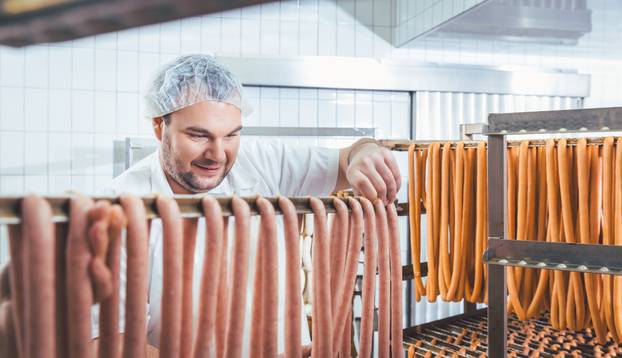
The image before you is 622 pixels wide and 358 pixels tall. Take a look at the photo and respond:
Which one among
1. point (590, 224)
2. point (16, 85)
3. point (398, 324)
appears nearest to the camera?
point (398, 324)

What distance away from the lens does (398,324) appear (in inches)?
51.6

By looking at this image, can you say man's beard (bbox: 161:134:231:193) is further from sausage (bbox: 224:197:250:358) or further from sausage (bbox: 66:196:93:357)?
sausage (bbox: 66:196:93:357)

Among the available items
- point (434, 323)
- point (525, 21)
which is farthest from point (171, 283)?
point (525, 21)

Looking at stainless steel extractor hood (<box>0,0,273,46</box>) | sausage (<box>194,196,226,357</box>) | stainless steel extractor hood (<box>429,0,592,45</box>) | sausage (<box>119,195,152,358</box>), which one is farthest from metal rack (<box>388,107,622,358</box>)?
stainless steel extractor hood (<box>429,0,592,45</box>)

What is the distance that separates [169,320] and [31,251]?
269 millimetres

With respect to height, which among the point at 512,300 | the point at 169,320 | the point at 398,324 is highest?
the point at 169,320

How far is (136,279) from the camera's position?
0.93m

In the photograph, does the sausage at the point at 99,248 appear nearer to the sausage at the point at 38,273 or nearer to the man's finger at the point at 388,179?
the sausage at the point at 38,273

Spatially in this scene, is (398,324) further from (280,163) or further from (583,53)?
(583,53)

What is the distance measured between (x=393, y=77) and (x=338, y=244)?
3845mm

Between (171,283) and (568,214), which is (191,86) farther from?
(568,214)

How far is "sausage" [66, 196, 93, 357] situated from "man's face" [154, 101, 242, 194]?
3.55ft

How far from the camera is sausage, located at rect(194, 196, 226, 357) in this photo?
98 centimetres

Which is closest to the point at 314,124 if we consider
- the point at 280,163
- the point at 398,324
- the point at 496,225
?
the point at 280,163
